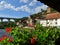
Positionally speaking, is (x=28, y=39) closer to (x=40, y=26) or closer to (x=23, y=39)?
Answer: (x=23, y=39)

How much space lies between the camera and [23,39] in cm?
724

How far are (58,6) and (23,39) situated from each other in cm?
225

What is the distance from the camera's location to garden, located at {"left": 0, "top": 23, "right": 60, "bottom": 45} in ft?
23.5

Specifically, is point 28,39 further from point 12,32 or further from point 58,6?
point 58,6

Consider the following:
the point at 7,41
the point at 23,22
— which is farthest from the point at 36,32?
the point at 23,22

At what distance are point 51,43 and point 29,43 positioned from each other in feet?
2.01

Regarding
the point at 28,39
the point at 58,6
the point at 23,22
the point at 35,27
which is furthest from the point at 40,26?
the point at 58,6

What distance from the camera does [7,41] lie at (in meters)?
7.22

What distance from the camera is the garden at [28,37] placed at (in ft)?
23.5

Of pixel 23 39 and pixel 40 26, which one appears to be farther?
pixel 40 26

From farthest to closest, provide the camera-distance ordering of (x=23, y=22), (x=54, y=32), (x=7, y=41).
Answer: (x=23, y=22), (x=54, y=32), (x=7, y=41)

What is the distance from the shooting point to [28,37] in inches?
286

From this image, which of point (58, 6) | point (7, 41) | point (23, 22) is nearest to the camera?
point (58, 6)

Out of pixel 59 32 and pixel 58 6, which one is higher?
pixel 58 6
